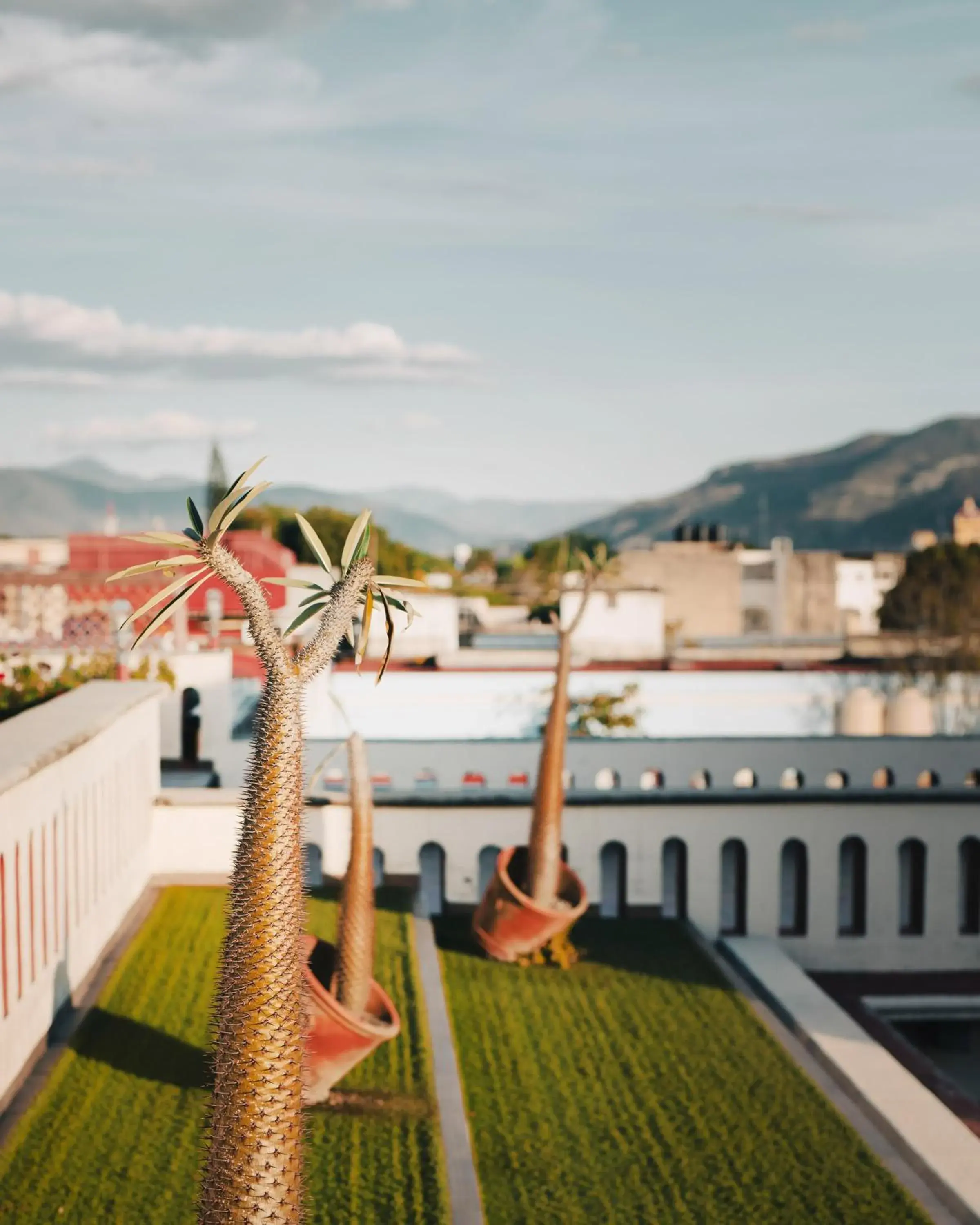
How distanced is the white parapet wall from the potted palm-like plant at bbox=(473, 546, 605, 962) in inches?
109

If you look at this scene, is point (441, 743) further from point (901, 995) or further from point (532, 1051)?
point (532, 1051)

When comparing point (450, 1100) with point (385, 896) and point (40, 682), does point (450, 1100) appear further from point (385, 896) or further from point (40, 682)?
point (40, 682)

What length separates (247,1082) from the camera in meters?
3.86

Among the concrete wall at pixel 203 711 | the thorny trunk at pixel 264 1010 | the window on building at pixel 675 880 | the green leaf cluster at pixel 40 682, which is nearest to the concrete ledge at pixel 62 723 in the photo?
the green leaf cluster at pixel 40 682

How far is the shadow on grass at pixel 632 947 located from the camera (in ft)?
35.6

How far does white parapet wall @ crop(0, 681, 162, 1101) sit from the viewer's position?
691 centimetres

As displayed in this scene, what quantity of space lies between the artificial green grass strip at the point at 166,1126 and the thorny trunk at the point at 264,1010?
4.55 ft

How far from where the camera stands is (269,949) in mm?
3869

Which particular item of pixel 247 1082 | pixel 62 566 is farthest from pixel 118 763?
pixel 62 566

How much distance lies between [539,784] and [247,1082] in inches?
267

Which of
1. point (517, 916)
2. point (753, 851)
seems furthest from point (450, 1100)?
point (753, 851)

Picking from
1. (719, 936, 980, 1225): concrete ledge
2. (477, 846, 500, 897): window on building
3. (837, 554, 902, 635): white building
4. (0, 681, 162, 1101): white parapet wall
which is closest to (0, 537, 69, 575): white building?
(837, 554, 902, 635): white building

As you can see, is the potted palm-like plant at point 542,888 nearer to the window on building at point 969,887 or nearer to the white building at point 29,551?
the window on building at point 969,887

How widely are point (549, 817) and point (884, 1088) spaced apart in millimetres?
3116
